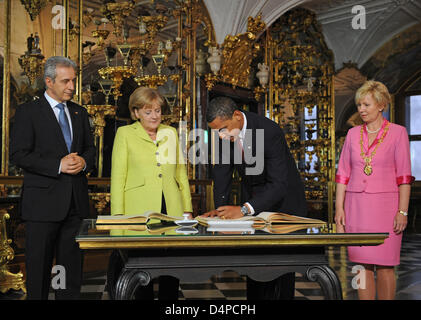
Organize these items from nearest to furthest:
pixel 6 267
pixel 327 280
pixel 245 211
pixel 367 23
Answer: pixel 327 280
pixel 245 211
pixel 6 267
pixel 367 23

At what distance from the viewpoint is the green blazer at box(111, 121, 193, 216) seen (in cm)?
279

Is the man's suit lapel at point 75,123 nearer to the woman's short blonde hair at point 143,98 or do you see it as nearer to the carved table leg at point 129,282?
the woman's short blonde hair at point 143,98

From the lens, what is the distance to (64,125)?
277cm

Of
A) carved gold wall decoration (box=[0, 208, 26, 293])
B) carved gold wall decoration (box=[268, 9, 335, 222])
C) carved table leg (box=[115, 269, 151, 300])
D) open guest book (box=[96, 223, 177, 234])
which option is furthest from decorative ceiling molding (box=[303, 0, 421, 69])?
carved table leg (box=[115, 269, 151, 300])

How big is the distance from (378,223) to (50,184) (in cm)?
193

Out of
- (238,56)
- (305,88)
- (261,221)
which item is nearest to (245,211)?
(261,221)

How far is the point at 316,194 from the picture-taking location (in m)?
9.93

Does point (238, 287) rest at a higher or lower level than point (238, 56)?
lower

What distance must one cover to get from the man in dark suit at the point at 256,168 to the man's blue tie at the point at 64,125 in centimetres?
87

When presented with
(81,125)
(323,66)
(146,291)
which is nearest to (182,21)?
(323,66)

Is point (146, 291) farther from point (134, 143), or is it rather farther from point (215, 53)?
point (215, 53)

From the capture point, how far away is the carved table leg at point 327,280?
6.35 ft

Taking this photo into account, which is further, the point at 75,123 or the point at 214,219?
the point at 75,123

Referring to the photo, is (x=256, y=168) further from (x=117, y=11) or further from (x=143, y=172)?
(x=117, y=11)
